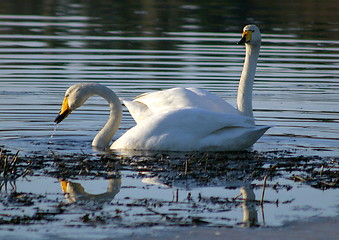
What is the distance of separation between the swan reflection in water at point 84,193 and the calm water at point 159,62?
5.67ft

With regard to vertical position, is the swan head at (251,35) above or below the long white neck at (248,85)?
above

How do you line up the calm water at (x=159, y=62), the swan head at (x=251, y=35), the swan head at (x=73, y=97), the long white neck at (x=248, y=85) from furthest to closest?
the calm water at (x=159, y=62)
the swan head at (x=251, y=35)
the long white neck at (x=248, y=85)
the swan head at (x=73, y=97)

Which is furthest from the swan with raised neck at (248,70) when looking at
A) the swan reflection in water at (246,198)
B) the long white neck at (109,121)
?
the swan reflection in water at (246,198)

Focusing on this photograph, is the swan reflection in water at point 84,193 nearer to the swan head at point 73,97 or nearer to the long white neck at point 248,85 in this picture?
the swan head at point 73,97

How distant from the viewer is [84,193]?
796cm

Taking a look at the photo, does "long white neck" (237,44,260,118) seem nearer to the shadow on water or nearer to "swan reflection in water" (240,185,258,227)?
the shadow on water

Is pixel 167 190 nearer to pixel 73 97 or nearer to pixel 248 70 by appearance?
pixel 73 97

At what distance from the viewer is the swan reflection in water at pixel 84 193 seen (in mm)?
7727

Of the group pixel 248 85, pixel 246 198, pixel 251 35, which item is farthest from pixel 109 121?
pixel 246 198

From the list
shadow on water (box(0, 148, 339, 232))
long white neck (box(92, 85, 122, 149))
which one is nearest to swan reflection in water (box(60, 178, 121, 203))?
shadow on water (box(0, 148, 339, 232))

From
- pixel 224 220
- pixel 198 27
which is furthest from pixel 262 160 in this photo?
pixel 198 27

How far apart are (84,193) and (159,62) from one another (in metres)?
11.5

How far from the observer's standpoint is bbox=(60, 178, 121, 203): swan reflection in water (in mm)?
7727

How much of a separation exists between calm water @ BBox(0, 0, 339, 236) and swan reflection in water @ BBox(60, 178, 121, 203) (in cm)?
173
